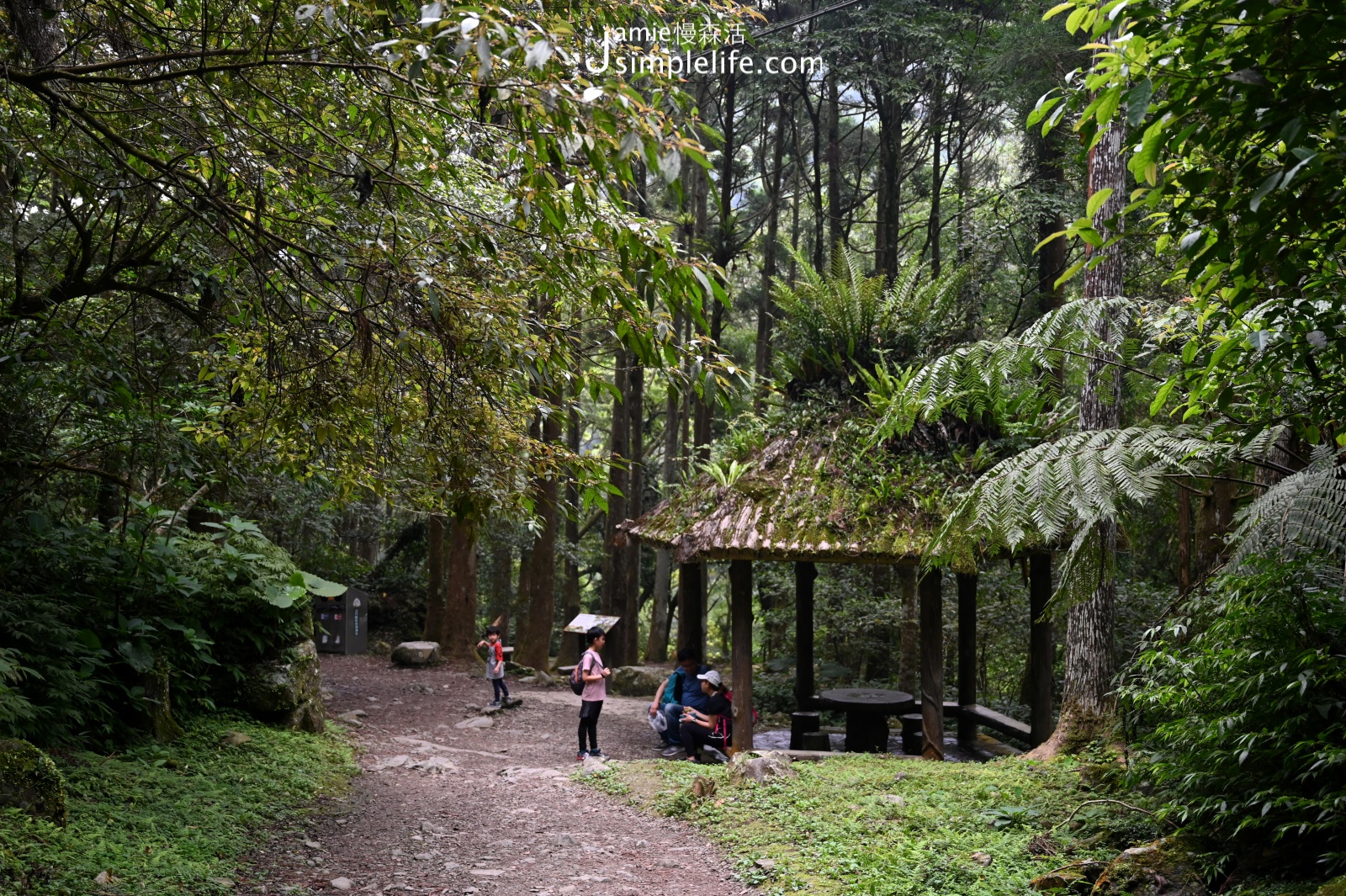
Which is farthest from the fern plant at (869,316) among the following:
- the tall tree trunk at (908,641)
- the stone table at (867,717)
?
the tall tree trunk at (908,641)

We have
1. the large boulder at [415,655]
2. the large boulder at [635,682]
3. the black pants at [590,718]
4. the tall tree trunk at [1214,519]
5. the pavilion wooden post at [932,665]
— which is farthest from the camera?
the large boulder at [415,655]

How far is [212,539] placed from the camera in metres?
9.88

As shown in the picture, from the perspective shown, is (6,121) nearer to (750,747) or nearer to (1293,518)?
(1293,518)

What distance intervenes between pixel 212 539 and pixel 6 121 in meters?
5.35

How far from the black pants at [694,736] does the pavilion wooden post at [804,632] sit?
324cm

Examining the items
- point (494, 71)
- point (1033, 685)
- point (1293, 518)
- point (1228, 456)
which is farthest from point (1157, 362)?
point (494, 71)

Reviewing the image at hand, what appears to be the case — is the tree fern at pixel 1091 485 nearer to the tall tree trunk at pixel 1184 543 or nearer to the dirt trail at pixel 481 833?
the tall tree trunk at pixel 1184 543

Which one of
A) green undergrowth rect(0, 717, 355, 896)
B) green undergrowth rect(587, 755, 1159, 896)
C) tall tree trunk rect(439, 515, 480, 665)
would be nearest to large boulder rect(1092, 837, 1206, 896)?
green undergrowth rect(587, 755, 1159, 896)

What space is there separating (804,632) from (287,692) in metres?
7.78

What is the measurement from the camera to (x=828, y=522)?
9930mm

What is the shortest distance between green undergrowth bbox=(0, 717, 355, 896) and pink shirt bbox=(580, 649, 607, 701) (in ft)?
8.63

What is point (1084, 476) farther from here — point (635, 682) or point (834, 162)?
point (834, 162)

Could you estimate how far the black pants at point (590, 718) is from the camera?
10633 mm

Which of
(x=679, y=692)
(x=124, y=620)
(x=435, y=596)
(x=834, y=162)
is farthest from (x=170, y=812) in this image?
(x=834, y=162)
